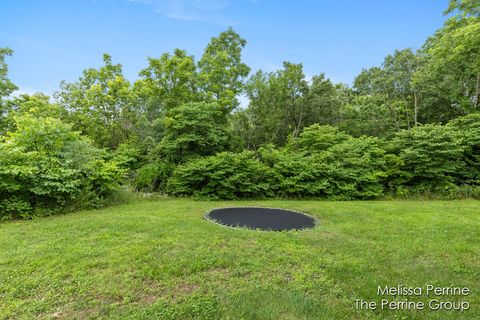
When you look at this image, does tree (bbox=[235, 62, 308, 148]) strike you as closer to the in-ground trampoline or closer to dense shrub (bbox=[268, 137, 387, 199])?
dense shrub (bbox=[268, 137, 387, 199])

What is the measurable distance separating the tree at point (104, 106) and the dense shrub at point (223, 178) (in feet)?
23.8

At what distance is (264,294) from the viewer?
2098 mm

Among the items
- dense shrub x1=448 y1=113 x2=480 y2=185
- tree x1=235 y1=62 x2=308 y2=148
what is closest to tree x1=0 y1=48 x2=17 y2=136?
tree x1=235 y1=62 x2=308 y2=148

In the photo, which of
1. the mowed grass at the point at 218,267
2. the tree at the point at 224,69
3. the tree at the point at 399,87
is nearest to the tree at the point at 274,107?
the tree at the point at 224,69

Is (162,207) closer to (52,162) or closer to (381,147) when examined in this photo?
(52,162)

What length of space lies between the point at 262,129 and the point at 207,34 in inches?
236

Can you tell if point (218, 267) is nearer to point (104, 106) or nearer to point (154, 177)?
point (154, 177)

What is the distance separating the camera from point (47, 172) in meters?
4.87

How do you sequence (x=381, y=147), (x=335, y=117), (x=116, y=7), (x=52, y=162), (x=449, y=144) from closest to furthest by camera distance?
(x=52, y=162) → (x=116, y=7) → (x=449, y=144) → (x=381, y=147) → (x=335, y=117)

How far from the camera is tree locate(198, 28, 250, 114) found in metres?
11.4

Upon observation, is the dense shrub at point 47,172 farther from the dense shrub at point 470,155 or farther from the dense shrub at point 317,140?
the dense shrub at point 470,155

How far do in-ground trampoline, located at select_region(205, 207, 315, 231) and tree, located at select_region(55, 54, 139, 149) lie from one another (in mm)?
10006

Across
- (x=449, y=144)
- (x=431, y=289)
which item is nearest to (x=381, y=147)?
(x=449, y=144)

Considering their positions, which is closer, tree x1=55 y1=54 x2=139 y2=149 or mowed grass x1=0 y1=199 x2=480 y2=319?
mowed grass x1=0 y1=199 x2=480 y2=319
